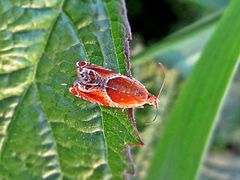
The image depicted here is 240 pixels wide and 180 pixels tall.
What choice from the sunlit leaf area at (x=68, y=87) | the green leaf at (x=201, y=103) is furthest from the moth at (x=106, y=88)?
the green leaf at (x=201, y=103)

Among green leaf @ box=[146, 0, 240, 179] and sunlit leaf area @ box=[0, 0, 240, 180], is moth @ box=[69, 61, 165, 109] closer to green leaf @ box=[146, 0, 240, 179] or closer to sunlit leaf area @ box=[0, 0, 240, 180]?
sunlit leaf area @ box=[0, 0, 240, 180]

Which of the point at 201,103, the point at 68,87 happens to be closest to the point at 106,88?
the point at 68,87

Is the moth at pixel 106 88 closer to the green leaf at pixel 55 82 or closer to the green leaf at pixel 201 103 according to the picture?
the green leaf at pixel 55 82

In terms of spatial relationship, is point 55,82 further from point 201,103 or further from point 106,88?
point 201,103

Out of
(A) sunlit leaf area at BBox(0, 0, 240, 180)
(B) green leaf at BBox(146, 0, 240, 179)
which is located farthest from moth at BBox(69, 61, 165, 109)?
(B) green leaf at BBox(146, 0, 240, 179)

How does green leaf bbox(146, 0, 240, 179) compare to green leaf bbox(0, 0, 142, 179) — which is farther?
green leaf bbox(146, 0, 240, 179)
